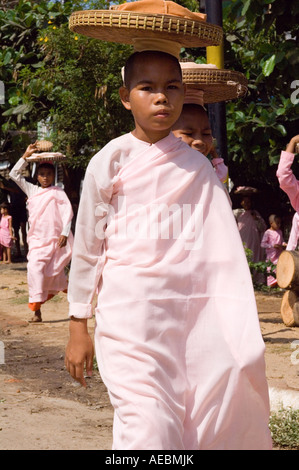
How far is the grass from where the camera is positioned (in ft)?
16.8

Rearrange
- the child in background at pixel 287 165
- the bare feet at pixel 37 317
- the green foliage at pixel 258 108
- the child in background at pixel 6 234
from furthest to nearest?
1. the child in background at pixel 6 234
2. the bare feet at pixel 37 317
3. the green foliage at pixel 258 108
4. the child in background at pixel 287 165

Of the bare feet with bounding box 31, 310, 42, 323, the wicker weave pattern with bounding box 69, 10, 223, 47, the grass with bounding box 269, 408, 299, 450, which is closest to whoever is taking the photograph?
the wicker weave pattern with bounding box 69, 10, 223, 47

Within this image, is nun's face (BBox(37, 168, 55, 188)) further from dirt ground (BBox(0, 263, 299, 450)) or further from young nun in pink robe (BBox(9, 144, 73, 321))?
dirt ground (BBox(0, 263, 299, 450))

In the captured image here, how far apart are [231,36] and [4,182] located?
223 inches

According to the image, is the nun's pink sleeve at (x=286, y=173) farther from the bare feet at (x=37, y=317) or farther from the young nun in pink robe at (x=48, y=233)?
the bare feet at (x=37, y=317)

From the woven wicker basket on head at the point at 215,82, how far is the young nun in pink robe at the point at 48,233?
599cm

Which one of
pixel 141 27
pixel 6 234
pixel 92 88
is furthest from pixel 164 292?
pixel 6 234

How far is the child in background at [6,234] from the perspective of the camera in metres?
21.5

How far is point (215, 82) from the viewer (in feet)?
17.4

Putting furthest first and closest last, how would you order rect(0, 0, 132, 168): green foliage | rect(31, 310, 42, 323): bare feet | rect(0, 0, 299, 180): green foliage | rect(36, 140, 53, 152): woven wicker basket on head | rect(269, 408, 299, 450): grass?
rect(36, 140, 53, 152): woven wicker basket on head → rect(0, 0, 132, 168): green foliage → rect(0, 0, 299, 180): green foliage → rect(31, 310, 42, 323): bare feet → rect(269, 408, 299, 450): grass

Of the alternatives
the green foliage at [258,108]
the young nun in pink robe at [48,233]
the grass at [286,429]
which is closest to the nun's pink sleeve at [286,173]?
the grass at [286,429]

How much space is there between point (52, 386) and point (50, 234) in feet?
15.8

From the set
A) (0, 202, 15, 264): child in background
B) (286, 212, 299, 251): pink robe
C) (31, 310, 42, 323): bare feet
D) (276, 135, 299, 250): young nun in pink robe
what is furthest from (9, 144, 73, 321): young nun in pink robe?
(0, 202, 15, 264): child in background

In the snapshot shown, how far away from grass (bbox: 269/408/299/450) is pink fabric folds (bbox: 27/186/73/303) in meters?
6.38
